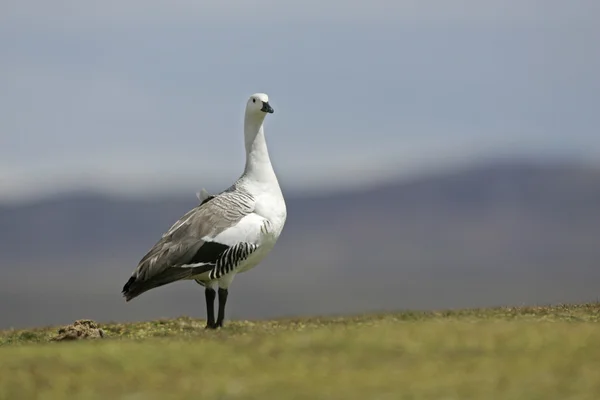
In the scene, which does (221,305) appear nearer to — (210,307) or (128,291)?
(210,307)

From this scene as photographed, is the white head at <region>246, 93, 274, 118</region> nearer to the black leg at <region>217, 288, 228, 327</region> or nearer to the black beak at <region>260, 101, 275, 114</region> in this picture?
the black beak at <region>260, 101, 275, 114</region>

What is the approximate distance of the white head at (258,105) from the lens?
22.0 meters

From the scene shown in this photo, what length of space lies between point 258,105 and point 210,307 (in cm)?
406

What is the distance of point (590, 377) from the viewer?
14109 mm

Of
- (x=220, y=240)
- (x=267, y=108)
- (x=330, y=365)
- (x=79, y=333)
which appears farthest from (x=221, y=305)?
(x=330, y=365)

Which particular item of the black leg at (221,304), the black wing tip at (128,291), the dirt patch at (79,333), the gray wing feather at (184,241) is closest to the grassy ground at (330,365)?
the gray wing feather at (184,241)

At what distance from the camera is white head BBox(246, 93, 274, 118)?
72.2 feet

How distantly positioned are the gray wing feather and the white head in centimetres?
188

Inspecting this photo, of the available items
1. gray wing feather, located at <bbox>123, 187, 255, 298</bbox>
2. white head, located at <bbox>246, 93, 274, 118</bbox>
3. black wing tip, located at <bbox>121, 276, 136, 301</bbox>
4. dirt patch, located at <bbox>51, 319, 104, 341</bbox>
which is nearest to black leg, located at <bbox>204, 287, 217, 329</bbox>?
gray wing feather, located at <bbox>123, 187, 255, 298</bbox>

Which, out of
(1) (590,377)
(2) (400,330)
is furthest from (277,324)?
(1) (590,377)

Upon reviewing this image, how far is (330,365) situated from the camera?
14.9m

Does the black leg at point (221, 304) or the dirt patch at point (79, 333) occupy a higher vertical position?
the black leg at point (221, 304)

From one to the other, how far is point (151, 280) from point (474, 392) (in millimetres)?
8141

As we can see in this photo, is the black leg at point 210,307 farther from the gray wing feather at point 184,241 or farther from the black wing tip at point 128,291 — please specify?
the black wing tip at point 128,291
